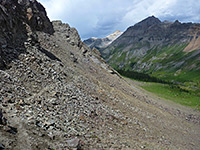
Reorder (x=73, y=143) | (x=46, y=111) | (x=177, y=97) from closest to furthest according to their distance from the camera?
(x=73, y=143), (x=46, y=111), (x=177, y=97)

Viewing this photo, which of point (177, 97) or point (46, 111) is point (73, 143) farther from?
point (177, 97)

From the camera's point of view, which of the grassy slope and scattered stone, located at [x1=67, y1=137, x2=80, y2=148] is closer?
scattered stone, located at [x1=67, y1=137, x2=80, y2=148]

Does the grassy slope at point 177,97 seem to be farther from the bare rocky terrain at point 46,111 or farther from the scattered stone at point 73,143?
the scattered stone at point 73,143

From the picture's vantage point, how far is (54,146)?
39.6ft

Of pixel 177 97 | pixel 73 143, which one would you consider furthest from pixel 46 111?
pixel 177 97

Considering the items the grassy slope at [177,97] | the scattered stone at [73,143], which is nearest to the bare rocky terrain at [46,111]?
the scattered stone at [73,143]

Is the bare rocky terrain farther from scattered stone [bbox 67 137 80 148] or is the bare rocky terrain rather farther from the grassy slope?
the grassy slope

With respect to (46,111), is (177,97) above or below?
above

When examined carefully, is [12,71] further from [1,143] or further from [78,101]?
[1,143]

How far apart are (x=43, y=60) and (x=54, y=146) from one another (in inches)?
684

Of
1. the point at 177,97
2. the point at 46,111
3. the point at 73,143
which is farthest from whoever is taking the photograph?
the point at 177,97

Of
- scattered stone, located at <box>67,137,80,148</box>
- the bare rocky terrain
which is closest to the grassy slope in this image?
the bare rocky terrain

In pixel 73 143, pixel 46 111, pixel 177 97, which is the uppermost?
pixel 177 97

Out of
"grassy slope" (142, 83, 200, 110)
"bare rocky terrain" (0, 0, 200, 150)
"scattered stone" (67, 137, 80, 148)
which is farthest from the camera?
"grassy slope" (142, 83, 200, 110)
